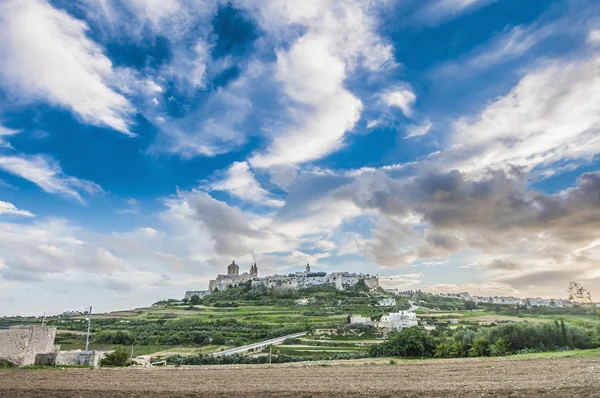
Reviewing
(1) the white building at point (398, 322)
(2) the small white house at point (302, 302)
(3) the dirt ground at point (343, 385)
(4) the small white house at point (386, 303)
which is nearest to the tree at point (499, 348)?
(3) the dirt ground at point (343, 385)

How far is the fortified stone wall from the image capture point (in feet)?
89.3

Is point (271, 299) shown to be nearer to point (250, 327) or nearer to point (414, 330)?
point (250, 327)

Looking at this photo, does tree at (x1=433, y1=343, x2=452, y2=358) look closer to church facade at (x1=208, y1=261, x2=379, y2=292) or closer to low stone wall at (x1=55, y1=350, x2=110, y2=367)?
low stone wall at (x1=55, y1=350, x2=110, y2=367)

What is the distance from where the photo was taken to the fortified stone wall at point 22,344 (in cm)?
2722

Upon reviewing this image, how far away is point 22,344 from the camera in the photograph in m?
27.7

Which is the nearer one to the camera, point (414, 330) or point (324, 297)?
→ point (414, 330)

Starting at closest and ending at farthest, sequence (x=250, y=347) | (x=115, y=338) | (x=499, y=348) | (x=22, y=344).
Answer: (x=22, y=344) < (x=499, y=348) < (x=250, y=347) < (x=115, y=338)

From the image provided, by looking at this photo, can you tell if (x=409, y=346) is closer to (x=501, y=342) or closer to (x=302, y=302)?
(x=501, y=342)

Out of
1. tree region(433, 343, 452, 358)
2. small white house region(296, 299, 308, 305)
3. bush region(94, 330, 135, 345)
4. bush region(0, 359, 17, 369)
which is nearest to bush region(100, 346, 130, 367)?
bush region(0, 359, 17, 369)

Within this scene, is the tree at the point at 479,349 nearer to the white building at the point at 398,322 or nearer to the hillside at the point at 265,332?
the hillside at the point at 265,332

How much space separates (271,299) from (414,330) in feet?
310

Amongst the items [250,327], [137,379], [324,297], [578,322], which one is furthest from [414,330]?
[324,297]

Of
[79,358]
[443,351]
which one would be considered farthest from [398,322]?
[79,358]

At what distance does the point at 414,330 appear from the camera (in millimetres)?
36156
